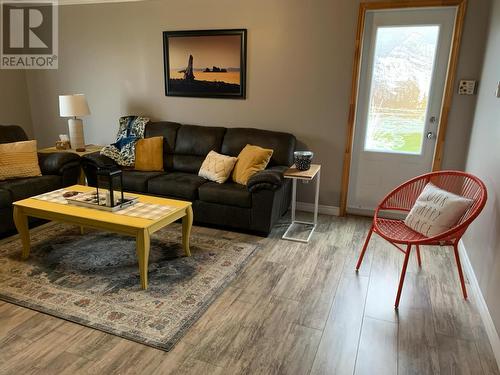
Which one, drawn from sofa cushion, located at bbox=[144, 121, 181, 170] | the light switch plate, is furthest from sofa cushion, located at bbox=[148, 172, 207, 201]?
the light switch plate

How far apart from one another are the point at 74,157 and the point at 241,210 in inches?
77.2

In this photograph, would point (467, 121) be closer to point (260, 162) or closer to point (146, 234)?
point (260, 162)

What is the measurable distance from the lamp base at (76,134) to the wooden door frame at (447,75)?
317cm

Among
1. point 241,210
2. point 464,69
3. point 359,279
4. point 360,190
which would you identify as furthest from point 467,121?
point 241,210

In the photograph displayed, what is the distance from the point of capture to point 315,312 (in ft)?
7.51

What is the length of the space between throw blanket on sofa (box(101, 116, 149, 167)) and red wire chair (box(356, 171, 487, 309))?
2.78m

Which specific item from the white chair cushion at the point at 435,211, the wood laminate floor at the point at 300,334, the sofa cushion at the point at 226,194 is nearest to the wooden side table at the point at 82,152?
the sofa cushion at the point at 226,194

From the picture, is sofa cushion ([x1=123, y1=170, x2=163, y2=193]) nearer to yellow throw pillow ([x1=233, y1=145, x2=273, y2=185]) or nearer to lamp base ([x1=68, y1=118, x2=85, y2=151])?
yellow throw pillow ([x1=233, y1=145, x2=273, y2=185])

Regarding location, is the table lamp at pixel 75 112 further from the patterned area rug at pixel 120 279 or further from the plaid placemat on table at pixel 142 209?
the plaid placemat on table at pixel 142 209

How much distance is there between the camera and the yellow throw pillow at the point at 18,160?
3502mm

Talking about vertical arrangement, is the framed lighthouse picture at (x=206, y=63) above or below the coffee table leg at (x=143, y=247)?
above

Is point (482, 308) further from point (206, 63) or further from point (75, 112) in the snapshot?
point (75, 112)

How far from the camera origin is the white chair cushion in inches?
91.3
